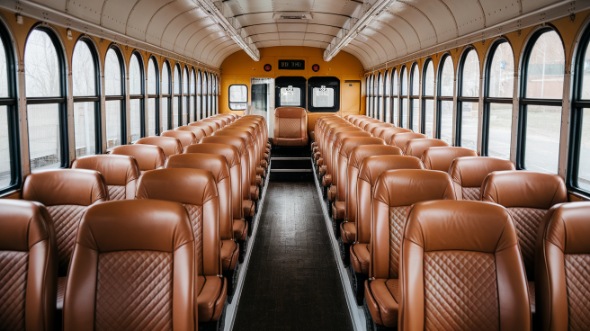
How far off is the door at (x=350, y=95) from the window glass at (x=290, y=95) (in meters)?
1.66

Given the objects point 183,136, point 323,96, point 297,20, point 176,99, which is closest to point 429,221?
point 183,136

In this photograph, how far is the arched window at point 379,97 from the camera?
1549 cm

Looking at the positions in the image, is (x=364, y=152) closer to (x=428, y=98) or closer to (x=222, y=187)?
(x=222, y=187)

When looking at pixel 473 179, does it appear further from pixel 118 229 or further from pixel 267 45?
pixel 267 45

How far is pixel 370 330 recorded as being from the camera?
11.2 ft

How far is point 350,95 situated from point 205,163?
14.9 metres

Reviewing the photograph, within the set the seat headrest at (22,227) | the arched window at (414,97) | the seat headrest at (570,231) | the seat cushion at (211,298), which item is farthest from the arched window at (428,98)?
the seat headrest at (22,227)

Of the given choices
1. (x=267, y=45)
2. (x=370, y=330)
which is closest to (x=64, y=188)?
(x=370, y=330)

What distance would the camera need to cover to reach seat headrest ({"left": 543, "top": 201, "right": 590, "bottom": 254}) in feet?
8.27

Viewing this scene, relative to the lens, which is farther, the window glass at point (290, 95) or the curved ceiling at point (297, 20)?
the window glass at point (290, 95)

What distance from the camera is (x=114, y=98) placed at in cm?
745

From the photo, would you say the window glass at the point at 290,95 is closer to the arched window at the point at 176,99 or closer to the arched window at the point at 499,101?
the arched window at the point at 176,99

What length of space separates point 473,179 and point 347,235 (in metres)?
1.24

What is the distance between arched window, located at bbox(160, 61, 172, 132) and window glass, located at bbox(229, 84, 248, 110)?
24.6ft
